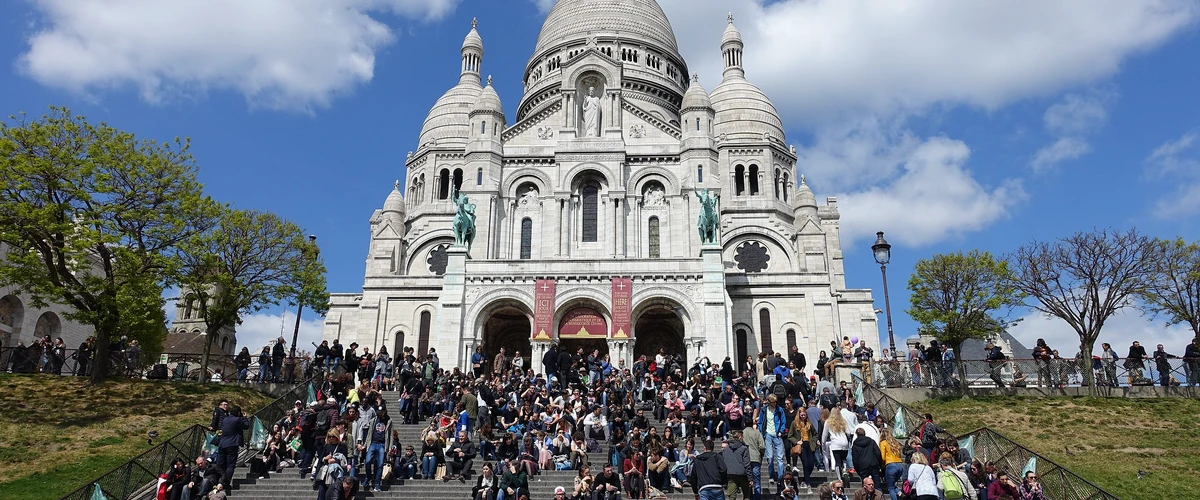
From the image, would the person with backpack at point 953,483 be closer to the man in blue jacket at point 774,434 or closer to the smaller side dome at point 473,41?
the man in blue jacket at point 774,434

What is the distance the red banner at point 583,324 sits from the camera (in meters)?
33.0

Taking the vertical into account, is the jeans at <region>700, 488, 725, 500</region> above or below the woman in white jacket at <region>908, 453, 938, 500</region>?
below

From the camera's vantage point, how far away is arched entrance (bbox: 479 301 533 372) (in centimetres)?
3391

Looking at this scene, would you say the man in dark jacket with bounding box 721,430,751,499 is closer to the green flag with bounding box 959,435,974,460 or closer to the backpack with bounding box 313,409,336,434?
the green flag with bounding box 959,435,974,460

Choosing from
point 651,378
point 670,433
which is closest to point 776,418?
point 670,433

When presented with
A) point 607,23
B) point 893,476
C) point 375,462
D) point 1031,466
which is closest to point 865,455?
point 893,476

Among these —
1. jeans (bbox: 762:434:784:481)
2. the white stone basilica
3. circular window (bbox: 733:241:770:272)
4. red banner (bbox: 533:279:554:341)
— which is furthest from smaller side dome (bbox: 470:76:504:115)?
jeans (bbox: 762:434:784:481)

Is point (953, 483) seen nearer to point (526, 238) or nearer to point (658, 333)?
point (658, 333)

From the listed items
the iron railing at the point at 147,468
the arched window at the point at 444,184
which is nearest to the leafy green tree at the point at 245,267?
the iron railing at the point at 147,468

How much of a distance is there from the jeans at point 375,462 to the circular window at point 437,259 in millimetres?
30966

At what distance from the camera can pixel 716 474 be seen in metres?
13.4

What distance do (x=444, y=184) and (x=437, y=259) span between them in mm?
5956

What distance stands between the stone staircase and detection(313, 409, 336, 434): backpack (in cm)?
106

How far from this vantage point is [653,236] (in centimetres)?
3850
